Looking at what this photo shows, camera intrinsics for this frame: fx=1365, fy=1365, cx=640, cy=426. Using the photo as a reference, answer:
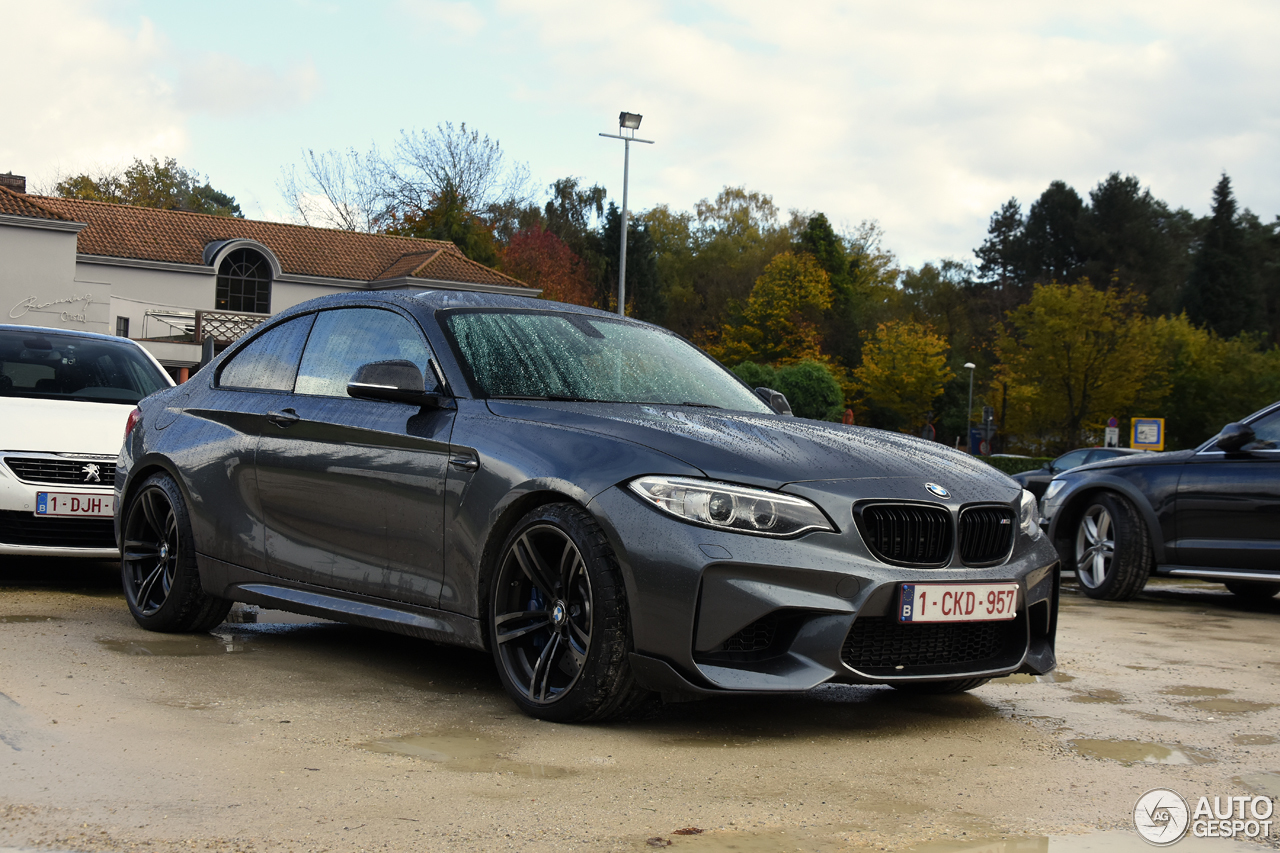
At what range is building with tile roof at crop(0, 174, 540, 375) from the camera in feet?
156

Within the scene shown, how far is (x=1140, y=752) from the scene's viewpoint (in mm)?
4418

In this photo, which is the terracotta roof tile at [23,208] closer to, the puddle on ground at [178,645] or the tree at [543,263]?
the tree at [543,263]

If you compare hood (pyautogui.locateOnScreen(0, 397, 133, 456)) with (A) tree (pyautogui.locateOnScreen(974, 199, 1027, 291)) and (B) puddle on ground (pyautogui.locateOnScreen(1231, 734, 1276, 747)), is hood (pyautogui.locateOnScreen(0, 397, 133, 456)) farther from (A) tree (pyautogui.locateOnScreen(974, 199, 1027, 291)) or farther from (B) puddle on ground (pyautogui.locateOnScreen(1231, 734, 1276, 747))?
(A) tree (pyautogui.locateOnScreen(974, 199, 1027, 291))

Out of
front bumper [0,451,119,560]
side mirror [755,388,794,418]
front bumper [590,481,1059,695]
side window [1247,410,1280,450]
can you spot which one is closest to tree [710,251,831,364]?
side window [1247,410,1280,450]

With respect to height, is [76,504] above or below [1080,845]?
above

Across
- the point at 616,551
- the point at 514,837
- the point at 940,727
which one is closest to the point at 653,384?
the point at 616,551

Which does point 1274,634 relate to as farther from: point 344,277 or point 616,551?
point 344,277

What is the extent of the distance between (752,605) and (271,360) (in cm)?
297

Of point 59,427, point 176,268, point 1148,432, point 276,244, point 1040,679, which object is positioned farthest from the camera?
point 276,244

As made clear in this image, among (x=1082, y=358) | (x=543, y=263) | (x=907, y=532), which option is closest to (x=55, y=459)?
(x=907, y=532)

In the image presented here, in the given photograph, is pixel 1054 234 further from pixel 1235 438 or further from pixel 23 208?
pixel 1235 438

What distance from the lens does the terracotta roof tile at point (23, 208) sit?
155ft

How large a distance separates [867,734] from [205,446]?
326 cm

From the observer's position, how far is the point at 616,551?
4.29 metres
